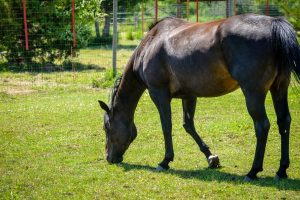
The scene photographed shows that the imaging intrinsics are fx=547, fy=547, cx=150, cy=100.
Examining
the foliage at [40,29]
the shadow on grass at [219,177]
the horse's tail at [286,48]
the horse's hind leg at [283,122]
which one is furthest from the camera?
the foliage at [40,29]

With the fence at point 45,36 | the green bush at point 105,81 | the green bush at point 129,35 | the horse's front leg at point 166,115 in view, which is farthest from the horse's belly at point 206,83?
the green bush at point 129,35

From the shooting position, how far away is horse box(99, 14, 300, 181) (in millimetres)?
6070

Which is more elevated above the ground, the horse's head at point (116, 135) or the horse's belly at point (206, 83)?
the horse's belly at point (206, 83)

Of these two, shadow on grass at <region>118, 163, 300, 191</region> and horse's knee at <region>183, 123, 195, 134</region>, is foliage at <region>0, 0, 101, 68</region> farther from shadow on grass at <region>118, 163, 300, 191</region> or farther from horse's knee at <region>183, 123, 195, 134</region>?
shadow on grass at <region>118, 163, 300, 191</region>

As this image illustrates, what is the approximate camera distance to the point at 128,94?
771 centimetres

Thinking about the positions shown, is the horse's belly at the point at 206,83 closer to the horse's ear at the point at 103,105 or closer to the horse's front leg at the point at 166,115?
the horse's front leg at the point at 166,115

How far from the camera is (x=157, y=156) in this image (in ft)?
25.8

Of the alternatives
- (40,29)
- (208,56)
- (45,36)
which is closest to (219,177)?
(208,56)

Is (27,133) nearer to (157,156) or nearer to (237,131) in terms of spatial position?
(157,156)

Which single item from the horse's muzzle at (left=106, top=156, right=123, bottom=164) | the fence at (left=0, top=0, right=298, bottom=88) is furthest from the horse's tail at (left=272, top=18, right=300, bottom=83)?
the fence at (left=0, top=0, right=298, bottom=88)

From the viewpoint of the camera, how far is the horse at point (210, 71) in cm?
607

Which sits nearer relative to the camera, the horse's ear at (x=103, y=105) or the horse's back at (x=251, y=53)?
the horse's back at (x=251, y=53)

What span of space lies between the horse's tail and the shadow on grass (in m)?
1.22

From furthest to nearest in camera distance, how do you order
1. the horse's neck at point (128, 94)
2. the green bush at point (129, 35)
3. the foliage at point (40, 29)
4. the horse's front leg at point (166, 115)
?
1. the green bush at point (129, 35)
2. the foliage at point (40, 29)
3. the horse's neck at point (128, 94)
4. the horse's front leg at point (166, 115)
